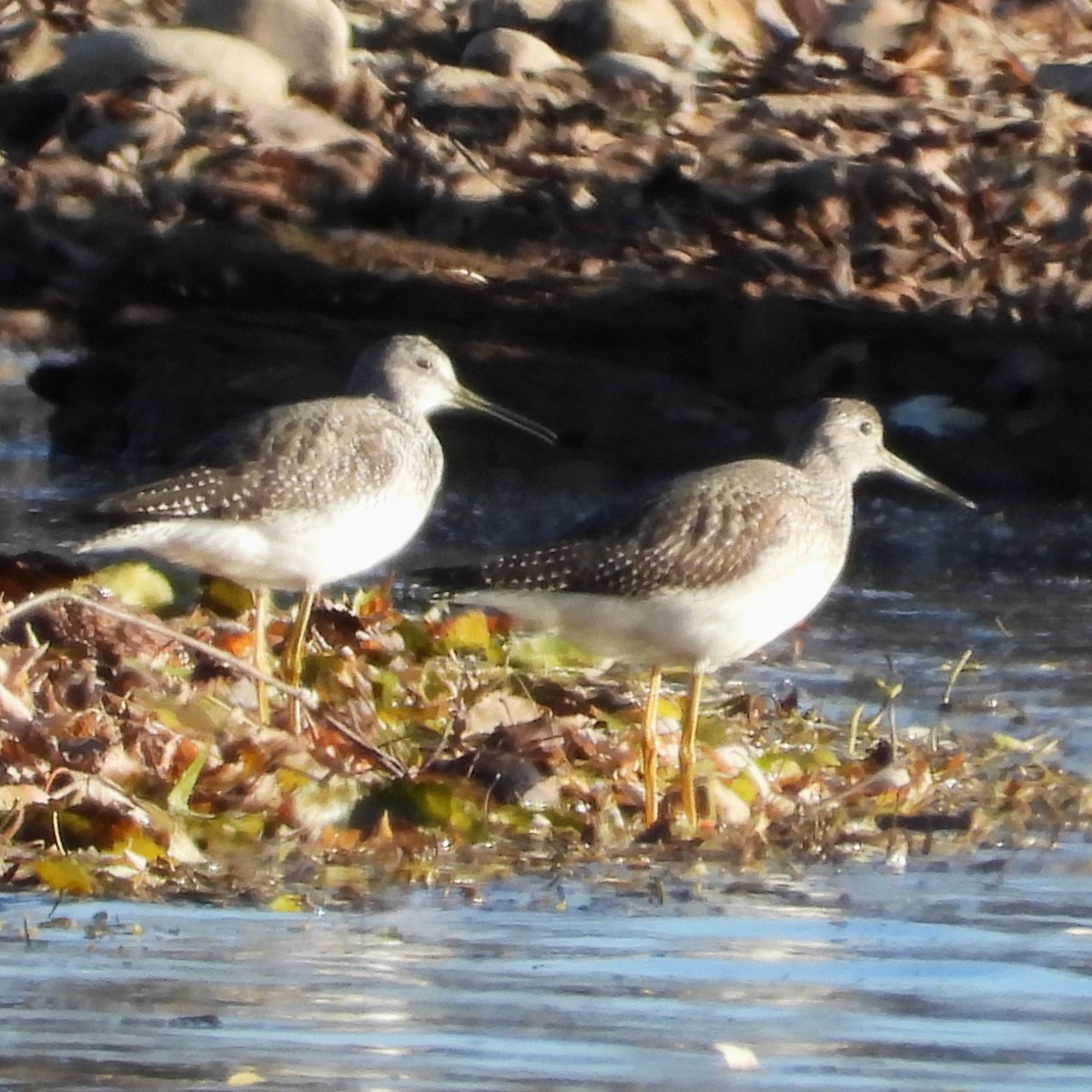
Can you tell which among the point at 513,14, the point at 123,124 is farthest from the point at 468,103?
the point at 123,124

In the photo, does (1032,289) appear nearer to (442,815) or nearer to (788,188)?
(788,188)

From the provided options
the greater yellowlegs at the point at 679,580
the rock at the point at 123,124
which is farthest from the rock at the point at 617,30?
the greater yellowlegs at the point at 679,580

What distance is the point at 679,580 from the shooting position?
23.9ft

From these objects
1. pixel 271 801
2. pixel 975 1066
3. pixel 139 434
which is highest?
pixel 975 1066

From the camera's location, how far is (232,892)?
18.7 ft

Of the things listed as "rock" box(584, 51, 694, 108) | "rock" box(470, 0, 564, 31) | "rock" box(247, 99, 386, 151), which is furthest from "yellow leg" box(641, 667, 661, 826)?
"rock" box(470, 0, 564, 31)

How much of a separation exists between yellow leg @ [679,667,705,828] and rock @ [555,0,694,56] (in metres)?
10.9

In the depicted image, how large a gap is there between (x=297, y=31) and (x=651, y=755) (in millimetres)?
11238

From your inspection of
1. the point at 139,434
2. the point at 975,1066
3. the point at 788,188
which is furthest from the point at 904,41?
the point at 975,1066

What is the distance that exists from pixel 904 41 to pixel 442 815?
1232cm

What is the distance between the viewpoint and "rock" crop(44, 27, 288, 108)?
56.0 ft

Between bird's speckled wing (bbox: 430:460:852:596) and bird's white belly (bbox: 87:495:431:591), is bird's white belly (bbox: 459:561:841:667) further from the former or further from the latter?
bird's white belly (bbox: 87:495:431:591)

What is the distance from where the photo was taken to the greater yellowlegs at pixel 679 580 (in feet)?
23.9

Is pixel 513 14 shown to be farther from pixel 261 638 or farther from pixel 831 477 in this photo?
pixel 261 638
